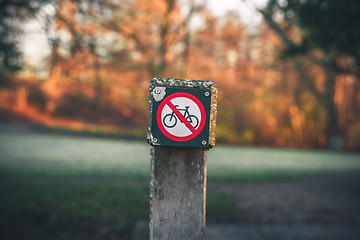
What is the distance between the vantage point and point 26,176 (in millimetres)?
5734

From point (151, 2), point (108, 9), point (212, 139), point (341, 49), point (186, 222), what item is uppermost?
point (151, 2)

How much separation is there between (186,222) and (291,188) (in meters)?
4.97

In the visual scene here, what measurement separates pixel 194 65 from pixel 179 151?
889 inches

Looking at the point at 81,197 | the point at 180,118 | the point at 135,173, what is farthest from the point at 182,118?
the point at 135,173

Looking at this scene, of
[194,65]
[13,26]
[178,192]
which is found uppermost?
[194,65]

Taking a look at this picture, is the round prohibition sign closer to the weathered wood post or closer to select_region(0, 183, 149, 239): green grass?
the weathered wood post

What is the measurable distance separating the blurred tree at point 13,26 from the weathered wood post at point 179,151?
4.24m

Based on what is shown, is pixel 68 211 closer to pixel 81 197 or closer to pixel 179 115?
pixel 81 197

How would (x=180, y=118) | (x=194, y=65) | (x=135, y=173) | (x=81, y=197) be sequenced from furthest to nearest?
(x=194, y=65) → (x=135, y=173) → (x=81, y=197) → (x=180, y=118)

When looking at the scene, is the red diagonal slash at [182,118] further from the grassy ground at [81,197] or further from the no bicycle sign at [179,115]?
the grassy ground at [81,197]

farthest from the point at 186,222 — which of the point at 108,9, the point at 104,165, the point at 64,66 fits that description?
the point at 104,165

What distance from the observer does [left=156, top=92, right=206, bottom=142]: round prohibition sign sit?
125cm

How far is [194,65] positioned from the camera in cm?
2341

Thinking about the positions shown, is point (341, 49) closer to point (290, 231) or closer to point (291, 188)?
point (291, 188)
